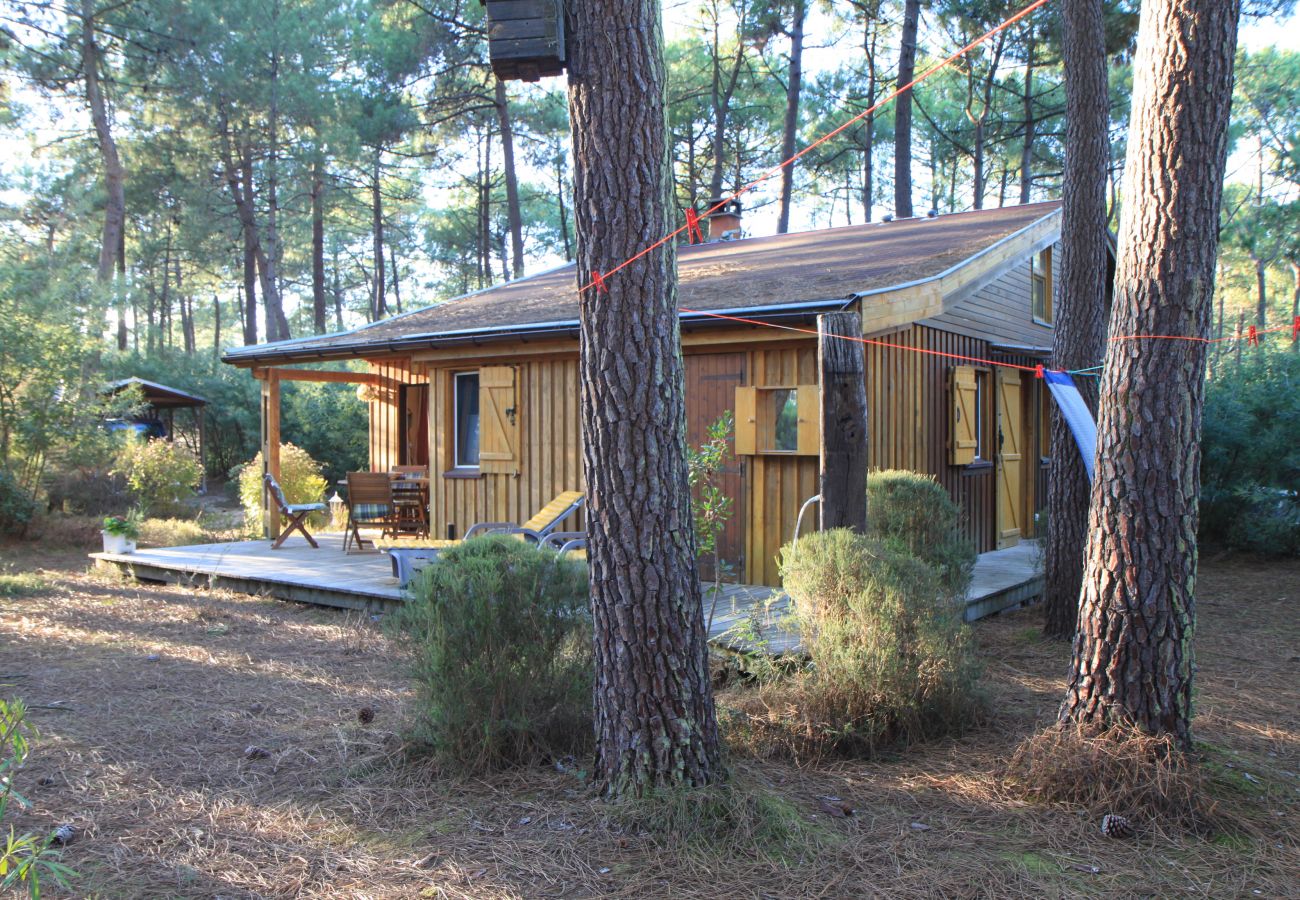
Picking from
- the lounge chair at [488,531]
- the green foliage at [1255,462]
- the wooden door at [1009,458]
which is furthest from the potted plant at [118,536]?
the green foliage at [1255,462]

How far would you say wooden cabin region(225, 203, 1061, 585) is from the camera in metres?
7.86

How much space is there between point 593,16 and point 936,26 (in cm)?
1559

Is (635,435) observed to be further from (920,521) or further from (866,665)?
(920,521)

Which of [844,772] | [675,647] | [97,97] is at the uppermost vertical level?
[97,97]

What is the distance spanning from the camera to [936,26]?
16984 millimetres

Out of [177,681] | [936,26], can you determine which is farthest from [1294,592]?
[936,26]

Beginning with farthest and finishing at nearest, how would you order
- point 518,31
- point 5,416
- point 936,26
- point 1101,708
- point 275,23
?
point 275,23, point 936,26, point 5,416, point 1101,708, point 518,31

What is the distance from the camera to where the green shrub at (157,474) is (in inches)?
546

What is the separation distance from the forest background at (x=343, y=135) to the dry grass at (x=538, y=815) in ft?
28.7

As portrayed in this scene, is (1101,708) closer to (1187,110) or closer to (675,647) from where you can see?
Result: (675,647)

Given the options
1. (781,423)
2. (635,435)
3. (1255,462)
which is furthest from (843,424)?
(1255,462)

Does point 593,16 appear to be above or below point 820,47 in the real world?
below

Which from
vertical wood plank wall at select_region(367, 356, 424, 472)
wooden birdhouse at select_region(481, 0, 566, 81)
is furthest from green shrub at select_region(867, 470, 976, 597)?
vertical wood plank wall at select_region(367, 356, 424, 472)

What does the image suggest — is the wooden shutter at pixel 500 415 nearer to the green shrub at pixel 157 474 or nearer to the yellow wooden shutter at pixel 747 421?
the yellow wooden shutter at pixel 747 421
